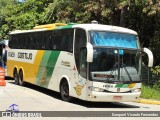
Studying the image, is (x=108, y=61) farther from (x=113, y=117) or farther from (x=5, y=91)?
(x=5, y=91)

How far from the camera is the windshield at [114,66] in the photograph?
52.2ft

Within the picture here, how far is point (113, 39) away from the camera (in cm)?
1662

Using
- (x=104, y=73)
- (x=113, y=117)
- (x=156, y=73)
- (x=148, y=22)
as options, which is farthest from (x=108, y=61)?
(x=148, y=22)

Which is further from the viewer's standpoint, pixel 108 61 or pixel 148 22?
pixel 148 22

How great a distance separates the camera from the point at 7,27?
40875 mm

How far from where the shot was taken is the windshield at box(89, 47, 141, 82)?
1590 cm

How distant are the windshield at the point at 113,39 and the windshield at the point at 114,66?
10.1 inches

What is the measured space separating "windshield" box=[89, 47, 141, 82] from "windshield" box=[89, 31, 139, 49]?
0.84 ft

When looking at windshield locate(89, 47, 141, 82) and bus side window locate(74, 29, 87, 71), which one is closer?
windshield locate(89, 47, 141, 82)

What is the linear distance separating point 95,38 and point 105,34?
55 centimetres

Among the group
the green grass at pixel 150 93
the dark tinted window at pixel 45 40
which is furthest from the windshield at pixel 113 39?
the green grass at pixel 150 93

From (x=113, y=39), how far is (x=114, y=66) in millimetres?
1173

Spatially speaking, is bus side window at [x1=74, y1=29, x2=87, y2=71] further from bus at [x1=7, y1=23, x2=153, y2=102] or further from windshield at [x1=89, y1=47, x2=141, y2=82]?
windshield at [x1=89, y1=47, x2=141, y2=82]

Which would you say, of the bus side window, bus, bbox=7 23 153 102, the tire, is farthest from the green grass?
the tire
